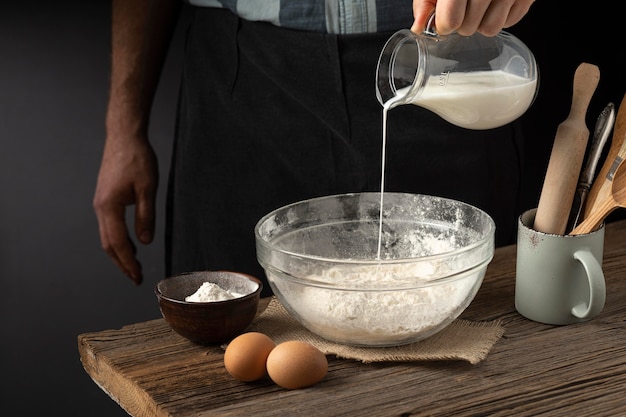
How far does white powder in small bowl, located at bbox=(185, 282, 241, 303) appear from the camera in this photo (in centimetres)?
120

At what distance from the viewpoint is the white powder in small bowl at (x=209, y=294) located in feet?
3.95

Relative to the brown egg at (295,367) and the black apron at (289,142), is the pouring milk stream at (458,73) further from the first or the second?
the black apron at (289,142)

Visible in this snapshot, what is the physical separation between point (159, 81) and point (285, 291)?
Result: 1182 mm

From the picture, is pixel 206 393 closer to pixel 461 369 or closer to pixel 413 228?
pixel 461 369

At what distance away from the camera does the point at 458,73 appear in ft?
4.14

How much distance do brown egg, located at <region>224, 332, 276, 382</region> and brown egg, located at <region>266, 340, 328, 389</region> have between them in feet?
0.04

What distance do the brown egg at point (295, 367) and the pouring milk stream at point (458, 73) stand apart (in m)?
0.32

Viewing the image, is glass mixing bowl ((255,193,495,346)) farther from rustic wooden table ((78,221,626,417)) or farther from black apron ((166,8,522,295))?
black apron ((166,8,522,295))

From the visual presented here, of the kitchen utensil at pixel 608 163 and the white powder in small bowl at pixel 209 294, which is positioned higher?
the kitchen utensil at pixel 608 163

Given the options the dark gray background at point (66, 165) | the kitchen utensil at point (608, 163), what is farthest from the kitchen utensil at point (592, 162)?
the dark gray background at point (66, 165)

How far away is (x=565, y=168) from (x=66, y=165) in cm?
133

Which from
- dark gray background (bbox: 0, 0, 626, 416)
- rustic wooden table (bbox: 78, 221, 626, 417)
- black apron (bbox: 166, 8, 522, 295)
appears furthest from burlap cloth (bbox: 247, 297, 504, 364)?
dark gray background (bbox: 0, 0, 626, 416)

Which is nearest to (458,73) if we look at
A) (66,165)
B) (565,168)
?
(565,168)

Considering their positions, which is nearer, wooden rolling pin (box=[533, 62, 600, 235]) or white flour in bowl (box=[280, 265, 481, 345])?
white flour in bowl (box=[280, 265, 481, 345])
